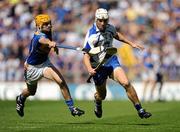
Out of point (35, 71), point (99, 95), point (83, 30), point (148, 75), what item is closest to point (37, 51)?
point (35, 71)

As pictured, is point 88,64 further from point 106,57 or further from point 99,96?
point 99,96

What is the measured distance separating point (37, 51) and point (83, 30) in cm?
1462

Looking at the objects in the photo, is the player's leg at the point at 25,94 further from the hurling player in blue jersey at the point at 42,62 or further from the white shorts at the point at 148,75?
the white shorts at the point at 148,75

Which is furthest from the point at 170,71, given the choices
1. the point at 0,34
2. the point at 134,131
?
the point at 134,131

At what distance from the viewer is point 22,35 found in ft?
94.0

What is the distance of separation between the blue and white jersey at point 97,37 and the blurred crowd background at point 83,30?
13.1 m

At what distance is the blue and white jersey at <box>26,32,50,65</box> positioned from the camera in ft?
44.7

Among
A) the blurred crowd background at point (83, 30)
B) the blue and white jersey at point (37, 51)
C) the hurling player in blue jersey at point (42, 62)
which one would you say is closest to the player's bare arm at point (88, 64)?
the hurling player in blue jersey at point (42, 62)

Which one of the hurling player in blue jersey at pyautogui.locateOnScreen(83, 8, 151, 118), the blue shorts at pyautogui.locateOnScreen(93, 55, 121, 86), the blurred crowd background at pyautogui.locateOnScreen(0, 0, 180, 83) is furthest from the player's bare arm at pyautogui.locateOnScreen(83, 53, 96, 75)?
the blurred crowd background at pyautogui.locateOnScreen(0, 0, 180, 83)

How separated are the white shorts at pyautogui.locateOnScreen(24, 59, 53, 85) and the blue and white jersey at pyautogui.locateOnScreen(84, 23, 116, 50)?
1.18m

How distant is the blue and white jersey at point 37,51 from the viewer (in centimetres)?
1362

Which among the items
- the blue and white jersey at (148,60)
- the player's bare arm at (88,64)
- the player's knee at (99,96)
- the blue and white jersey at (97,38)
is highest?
the blue and white jersey at (97,38)

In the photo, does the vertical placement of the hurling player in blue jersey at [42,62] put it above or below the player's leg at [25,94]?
above

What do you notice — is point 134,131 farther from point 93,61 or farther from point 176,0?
point 176,0
